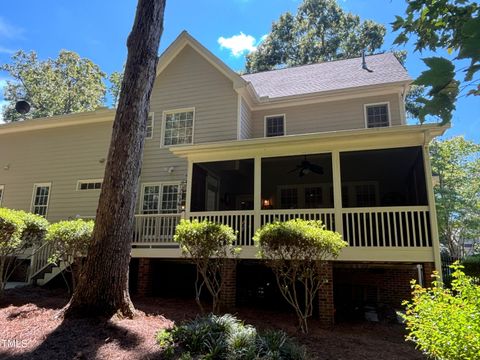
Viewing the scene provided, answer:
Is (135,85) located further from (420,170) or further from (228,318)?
(420,170)

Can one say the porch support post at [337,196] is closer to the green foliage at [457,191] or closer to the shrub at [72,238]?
the shrub at [72,238]

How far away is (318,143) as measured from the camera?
8.79 meters

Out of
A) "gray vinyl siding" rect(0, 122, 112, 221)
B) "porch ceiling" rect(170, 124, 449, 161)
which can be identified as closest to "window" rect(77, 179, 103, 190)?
"gray vinyl siding" rect(0, 122, 112, 221)

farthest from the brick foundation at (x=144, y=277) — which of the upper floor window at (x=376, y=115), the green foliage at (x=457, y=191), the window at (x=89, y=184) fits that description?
the green foliage at (x=457, y=191)

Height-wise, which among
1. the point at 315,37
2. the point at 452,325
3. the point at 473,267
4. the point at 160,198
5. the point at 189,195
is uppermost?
the point at 315,37

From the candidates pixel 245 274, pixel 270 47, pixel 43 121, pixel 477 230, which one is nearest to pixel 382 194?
pixel 245 274

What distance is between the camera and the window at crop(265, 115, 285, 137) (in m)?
12.5

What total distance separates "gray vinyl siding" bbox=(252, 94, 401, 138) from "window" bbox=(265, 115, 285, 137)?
0.15 m

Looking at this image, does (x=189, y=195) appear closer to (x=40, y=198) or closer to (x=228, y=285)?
(x=228, y=285)

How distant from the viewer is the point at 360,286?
10.1 metres

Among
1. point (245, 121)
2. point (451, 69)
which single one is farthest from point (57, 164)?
point (451, 69)

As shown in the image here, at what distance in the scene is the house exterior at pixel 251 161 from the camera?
28.8ft

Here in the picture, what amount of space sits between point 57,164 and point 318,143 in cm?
1044

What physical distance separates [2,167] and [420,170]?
1570 centimetres
